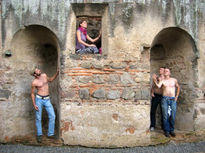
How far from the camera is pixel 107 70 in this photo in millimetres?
4668

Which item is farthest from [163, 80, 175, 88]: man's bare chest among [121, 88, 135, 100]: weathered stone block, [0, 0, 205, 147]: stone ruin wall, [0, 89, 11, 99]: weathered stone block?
[0, 89, 11, 99]: weathered stone block

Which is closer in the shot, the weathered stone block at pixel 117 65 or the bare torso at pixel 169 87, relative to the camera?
the weathered stone block at pixel 117 65

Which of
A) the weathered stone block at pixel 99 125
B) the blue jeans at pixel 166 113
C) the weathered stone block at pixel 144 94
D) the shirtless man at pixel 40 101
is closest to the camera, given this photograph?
the weathered stone block at pixel 99 125

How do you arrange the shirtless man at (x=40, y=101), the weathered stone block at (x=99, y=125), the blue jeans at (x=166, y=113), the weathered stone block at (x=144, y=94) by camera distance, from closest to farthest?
the weathered stone block at (x=99, y=125), the weathered stone block at (x=144, y=94), the shirtless man at (x=40, y=101), the blue jeans at (x=166, y=113)

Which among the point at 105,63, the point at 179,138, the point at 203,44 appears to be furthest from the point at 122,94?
the point at 203,44

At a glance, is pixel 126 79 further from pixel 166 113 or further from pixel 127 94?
pixel 166 113

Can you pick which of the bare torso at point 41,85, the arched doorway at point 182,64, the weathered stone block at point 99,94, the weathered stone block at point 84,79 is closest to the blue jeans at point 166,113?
the arched doorway at point 182,64

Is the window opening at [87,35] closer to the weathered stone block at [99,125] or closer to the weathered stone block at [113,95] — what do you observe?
the weathered stone block at [113,95]

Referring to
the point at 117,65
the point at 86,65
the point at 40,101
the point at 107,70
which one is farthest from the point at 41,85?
the point at 117,65

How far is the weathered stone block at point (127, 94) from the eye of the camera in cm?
466

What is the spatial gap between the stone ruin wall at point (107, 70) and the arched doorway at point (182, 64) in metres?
0.71

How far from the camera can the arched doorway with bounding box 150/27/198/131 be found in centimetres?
520

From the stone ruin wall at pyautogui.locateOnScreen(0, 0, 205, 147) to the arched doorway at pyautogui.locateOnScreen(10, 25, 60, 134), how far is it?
0.23m

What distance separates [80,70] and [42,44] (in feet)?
5.69
